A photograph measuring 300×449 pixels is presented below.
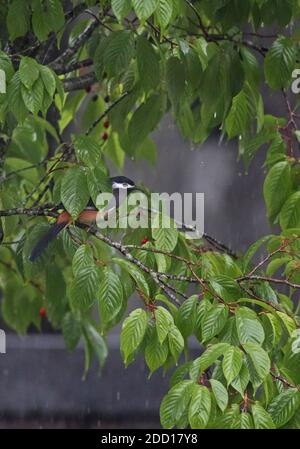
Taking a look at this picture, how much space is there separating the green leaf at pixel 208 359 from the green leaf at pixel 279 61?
978mm

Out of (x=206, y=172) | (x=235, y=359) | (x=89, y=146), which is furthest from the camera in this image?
(x=206, y=172)

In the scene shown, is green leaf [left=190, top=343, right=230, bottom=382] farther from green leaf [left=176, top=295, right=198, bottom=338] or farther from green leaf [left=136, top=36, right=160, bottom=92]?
green leaf [left=136, top=36, right=160, bottom=92]

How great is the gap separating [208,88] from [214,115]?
0.12 meters

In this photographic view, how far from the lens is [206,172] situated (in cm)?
768

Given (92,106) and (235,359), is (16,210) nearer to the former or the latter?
(235,359)

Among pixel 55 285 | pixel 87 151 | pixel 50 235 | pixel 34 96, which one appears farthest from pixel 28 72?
pixel 55 285

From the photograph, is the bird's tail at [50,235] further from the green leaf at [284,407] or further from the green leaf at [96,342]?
the green leaf at [96,342]

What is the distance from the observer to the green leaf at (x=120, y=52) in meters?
2.62

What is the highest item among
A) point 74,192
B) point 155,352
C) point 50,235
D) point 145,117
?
point 145,117

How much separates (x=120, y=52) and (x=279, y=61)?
18.7 inches

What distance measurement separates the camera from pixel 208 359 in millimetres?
2084

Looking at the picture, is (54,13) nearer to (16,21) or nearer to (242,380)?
(16,21)

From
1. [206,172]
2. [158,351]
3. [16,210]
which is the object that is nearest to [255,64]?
[16,210]

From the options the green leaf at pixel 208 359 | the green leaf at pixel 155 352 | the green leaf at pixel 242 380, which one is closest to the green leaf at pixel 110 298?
the green leaf at pixel 155 352
